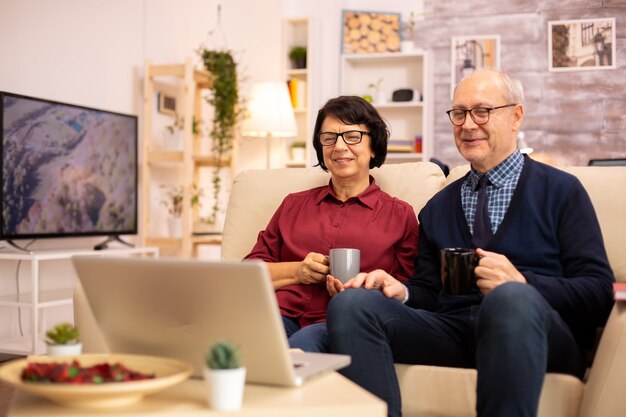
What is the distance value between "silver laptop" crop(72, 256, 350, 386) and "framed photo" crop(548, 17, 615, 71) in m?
5.32

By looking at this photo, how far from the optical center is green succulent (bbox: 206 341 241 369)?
3.52 ft

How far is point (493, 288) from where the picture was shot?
1.61 m

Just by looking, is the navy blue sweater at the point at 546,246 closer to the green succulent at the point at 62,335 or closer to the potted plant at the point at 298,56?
the green succulent at the point at 62,335

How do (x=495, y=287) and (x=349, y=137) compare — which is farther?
(x=349, y=137)

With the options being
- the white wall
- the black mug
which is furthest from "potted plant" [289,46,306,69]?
the black mug

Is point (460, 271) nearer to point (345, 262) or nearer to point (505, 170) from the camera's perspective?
point (345, 262)

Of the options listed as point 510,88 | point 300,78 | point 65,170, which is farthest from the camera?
point 300,78

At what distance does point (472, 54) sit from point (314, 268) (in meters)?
4.69

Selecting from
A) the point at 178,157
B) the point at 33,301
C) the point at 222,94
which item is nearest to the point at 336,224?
the point at 33,301

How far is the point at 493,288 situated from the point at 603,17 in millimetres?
5145

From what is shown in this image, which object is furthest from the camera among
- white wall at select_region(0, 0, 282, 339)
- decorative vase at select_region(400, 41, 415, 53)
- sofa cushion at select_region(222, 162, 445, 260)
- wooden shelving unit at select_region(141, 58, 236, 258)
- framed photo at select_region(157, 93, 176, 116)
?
decorative vase at select_region(400, 41, 415, 53)

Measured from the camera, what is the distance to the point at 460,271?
63.1 inches

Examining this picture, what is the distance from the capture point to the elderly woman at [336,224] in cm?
214

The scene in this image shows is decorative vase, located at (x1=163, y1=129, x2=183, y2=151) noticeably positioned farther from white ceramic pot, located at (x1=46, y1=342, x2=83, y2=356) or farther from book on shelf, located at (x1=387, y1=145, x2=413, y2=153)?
white ceramic pot, located at (x1=46, y1=342, x2=83, y2=356)
